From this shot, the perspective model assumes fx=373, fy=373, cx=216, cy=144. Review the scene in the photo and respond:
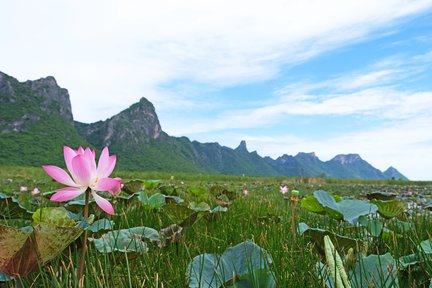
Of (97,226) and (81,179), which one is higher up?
(81,179)

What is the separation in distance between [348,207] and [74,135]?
234 ft

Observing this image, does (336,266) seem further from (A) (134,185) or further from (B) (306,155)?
(B) (306,155)

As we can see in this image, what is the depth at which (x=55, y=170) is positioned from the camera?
958 mm

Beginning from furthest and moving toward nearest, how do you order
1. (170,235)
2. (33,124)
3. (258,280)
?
1. (33,124)
2. (170,235)
3. (258,280)

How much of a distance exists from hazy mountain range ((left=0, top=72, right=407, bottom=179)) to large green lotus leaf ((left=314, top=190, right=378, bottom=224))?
56.5 meters

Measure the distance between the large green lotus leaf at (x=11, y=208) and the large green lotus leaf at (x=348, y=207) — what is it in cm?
155

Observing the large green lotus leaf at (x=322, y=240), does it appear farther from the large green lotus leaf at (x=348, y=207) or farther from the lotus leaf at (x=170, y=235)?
the lotus leaf at (x=170, y=235)

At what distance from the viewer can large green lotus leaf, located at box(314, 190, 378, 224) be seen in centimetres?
188

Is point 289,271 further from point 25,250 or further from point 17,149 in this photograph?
point 17,149

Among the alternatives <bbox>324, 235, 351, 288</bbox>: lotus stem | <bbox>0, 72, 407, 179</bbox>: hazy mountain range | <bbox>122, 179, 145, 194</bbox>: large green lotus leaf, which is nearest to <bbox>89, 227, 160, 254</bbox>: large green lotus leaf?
<bbox>324, 235, 351, 288</bbox>: lotus stem

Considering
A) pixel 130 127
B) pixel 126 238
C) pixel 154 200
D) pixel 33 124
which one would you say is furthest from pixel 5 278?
pixel 130 127

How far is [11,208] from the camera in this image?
81.1 inches

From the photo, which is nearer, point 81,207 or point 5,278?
point 5,278

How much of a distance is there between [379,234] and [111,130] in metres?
88.1
